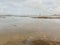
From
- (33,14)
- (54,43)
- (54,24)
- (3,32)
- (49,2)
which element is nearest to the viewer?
(54,43)

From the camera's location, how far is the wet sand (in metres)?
0.75

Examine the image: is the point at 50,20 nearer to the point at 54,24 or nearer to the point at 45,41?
the point at 54,24

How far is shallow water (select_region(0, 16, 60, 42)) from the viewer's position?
2.66ft

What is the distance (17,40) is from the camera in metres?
0.75

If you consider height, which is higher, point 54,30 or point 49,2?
point 49,2

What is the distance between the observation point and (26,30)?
854 millimetres

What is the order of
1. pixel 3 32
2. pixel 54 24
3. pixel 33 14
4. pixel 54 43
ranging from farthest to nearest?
pixel 33 14 → pixel 54 24 → pixel 3 32 → pixel 54 43

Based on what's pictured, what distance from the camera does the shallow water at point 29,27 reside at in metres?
0.81

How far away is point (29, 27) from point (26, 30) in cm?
5

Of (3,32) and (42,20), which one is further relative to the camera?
(42,20)

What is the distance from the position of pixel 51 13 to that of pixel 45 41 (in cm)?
44

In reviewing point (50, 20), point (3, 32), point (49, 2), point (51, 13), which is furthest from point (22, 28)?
point (49, 2)

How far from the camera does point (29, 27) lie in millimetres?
897

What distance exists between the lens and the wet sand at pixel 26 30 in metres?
0.75
